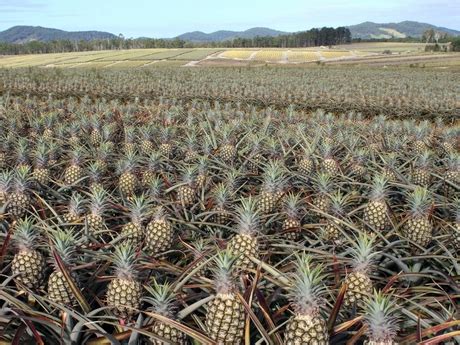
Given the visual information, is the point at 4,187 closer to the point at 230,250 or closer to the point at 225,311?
the point at 230,250

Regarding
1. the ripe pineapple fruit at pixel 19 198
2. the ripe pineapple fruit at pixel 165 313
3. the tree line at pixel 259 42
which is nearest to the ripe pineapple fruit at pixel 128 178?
the ripe pineapple fruit at pixel 19 198

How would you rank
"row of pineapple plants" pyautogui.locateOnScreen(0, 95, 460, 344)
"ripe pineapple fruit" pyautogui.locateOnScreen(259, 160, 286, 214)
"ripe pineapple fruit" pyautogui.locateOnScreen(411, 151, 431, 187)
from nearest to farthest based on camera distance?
"row of pineapple plants" pyautogui.locateOnScreen(0, 95, 460, 344), "ripe pineapple fruit" pyautogui.locateOnScreen(259, 160, 286, 214), "ripe pineapple fruit" pyautogui.locateOnScreen(411, 151, 431, 187)

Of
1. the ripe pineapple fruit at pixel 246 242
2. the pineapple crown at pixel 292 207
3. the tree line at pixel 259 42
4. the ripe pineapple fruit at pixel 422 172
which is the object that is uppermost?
the tree line at pixel 259 42

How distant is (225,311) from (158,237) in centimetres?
115

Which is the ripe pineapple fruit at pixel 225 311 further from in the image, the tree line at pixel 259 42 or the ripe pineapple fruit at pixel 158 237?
the tree line at pixel 259 42

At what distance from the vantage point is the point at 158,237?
3.07 metres

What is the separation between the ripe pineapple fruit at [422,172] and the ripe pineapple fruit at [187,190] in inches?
103

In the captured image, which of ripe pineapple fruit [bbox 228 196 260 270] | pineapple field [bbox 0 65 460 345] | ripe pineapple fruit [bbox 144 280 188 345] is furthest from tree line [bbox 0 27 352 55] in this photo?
ripe pineapple fruit [bbox 144 280 188 345]

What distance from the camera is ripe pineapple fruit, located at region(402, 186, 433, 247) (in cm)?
334

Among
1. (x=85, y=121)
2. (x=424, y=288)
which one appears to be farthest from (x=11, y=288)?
(x=85, y=121)

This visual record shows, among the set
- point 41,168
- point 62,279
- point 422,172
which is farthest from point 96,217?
point 422,172

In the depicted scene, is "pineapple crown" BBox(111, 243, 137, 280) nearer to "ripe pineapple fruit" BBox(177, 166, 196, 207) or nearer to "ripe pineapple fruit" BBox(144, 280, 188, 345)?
"ripe pineapple fruit" BBox(144, 280, 188, 345)

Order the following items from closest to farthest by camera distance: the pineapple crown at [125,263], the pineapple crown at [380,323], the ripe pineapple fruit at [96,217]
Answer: the pineapple crown at [380,323]
the pineapple crown at [125,263]
the ripe pineapple fruit at [96,217]

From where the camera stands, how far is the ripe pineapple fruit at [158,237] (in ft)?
10.1
